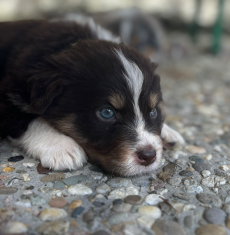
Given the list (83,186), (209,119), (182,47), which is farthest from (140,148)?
(182,47)

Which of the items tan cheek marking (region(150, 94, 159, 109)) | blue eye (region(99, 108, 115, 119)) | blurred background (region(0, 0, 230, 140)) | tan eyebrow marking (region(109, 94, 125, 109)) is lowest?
blurred background (region(0, 0, 230, 140))

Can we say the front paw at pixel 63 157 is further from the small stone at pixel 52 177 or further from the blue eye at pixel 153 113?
the blue eye at pixel 153 113

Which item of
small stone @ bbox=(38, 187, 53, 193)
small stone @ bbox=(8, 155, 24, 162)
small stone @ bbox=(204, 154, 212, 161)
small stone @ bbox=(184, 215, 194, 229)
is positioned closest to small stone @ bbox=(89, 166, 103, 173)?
small stone @ bbox=(38, 187, 53, 193)

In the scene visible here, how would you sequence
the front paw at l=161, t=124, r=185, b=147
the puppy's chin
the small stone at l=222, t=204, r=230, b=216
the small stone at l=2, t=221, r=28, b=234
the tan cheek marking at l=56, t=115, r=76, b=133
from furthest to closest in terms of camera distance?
the front paw at l=161, t=124, r=185, b=147 → the tan cheek marking at l=56, t=115, r=76, b=133 → the puppy's chin → the small stone at l=222, t=204, r=230, b=216 → the small stone at l=2, t=221, r=28, b=234

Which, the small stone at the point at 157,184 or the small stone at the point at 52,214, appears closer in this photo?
the small stone at the point at 52,214

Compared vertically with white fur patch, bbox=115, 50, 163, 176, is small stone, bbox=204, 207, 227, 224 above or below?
below

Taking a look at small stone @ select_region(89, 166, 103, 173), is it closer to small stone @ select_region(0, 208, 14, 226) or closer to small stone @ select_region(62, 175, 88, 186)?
small stone @ select_region(62, 175, 88, 186)

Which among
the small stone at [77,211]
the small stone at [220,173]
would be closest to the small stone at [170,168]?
the small stone at [220,173]
